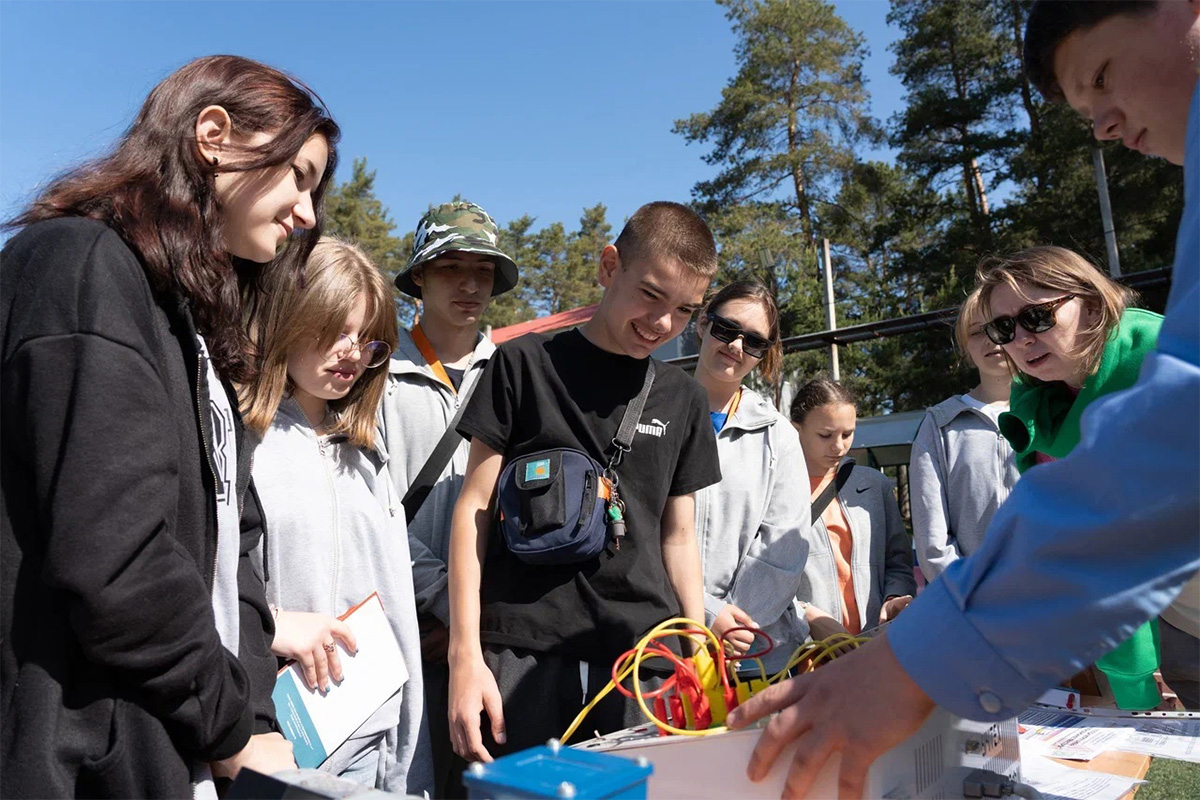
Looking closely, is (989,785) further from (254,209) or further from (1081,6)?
(254,209)

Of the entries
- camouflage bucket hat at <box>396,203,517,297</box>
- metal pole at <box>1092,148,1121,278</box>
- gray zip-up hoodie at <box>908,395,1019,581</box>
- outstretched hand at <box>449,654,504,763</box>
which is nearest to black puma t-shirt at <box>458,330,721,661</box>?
outstretched hand at <box>449,654,504,763</box>

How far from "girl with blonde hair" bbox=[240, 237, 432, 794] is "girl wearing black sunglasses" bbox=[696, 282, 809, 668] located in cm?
100

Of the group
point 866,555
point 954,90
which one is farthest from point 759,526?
point 954,90

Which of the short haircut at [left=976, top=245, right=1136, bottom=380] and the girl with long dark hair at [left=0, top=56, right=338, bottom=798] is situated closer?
the girl with long dark hair at [left=0, top=56, right=338, bottom=798]

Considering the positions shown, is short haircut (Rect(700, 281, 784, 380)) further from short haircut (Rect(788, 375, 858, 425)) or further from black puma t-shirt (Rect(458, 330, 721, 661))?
black puma t-shirt (Rect(458, 330, 721, 661))

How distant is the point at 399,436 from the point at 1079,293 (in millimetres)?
2182

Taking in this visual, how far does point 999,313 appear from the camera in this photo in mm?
2854

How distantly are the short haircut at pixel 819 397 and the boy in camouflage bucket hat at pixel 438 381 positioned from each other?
1.58 m

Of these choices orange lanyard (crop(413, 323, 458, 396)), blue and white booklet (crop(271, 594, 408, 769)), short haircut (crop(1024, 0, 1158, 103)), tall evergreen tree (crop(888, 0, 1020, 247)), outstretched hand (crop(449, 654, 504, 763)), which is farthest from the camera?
tall evergreen tree (crop(888, 0, 1020, 247))

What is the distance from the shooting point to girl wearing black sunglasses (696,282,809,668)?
3072mm

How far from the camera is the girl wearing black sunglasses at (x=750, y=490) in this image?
3072 mm

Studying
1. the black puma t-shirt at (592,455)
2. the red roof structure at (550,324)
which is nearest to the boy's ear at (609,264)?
the black puma t-shirt at (592,455)

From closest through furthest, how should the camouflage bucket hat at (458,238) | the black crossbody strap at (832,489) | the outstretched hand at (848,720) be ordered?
the outstretched hand at (848,720) < the camouflage bucket hat at (458,238) < the black crossbody strap at (832,489)

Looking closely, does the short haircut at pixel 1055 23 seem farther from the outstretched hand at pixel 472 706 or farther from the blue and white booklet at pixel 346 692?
the blue and white booklet at pixel 346 692
